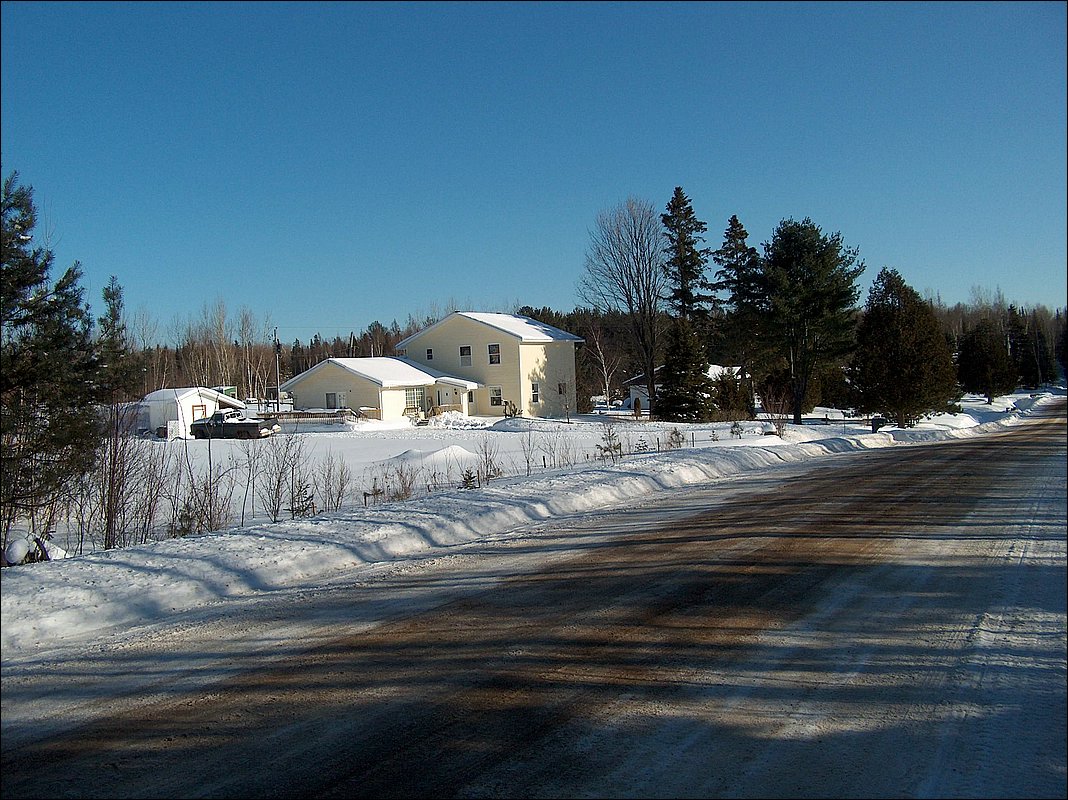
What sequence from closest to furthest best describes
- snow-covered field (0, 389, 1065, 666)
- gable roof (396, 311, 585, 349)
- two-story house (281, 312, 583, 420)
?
snow-covered field (0, 389, 1065, 666)
two-story house (281, 312, 583, 420)
gable roof (396, 311, 585, 349)

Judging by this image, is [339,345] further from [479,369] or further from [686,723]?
[686,723]

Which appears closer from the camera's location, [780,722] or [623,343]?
[780,722]

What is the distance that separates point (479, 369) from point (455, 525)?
A: 4266cm

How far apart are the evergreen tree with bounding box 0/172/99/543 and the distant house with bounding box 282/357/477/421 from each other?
120 feet

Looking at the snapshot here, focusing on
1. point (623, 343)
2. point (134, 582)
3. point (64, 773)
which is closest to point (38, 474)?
point (134, 582)

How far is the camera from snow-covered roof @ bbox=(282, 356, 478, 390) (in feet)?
163

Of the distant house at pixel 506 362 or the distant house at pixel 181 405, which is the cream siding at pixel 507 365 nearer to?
the distant house at pixel 506 362

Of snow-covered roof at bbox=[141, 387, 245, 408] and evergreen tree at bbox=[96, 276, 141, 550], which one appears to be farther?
snow-covered roof at bbox=[141, 387, 245, 408]

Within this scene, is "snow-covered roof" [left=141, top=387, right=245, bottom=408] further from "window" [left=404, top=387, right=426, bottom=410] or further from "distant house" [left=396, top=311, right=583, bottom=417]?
"distant house" [left=396, top=311, right=583, bottom=417]

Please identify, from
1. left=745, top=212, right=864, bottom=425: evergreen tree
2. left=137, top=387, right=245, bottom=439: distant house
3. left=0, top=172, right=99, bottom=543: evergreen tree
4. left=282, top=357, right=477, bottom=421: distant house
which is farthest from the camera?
left=282, top=357, right=477, bottom=421: distant house

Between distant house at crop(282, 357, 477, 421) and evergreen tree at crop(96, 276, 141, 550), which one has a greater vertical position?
distant house at crop(282, 357, 477, 421)

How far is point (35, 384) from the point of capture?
11.7m

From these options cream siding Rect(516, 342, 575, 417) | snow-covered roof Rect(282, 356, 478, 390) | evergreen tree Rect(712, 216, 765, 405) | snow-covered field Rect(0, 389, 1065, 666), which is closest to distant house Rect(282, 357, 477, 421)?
snow-covered roof Rect(282, 356, 478, 390)

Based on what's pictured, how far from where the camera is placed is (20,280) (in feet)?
38.3
